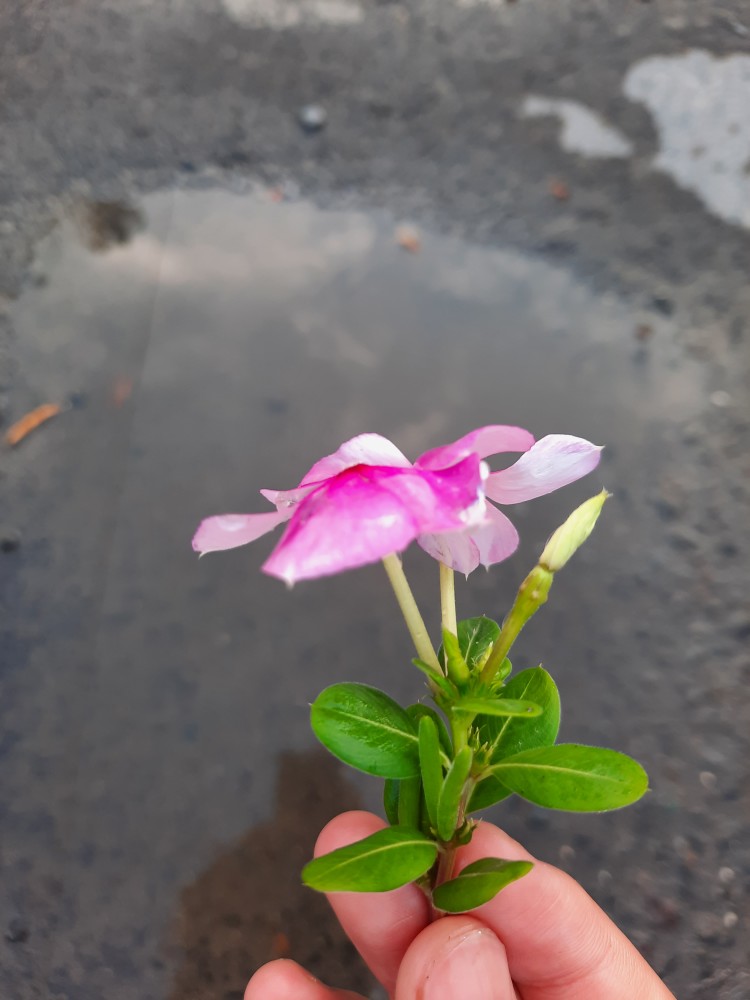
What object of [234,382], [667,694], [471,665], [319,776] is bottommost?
[319,776]

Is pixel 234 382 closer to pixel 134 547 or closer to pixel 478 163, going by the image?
pixel 134 547

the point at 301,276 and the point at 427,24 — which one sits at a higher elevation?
the point at 427,24

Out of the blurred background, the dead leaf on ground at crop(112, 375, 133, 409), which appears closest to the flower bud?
the blurred background

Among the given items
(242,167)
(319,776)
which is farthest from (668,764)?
(242,167)

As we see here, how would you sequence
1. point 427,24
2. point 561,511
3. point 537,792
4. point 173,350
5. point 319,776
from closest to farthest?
1. point 537,792
2. point 319,776
3. point 561,511
4. point 173,350
5. point 427,24

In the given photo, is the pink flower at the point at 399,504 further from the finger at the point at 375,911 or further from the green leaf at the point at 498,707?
the finger at the point at 375,911

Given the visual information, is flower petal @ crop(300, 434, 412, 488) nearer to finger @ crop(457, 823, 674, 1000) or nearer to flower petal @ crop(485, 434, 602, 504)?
flower petal @ crop(485, 434, 602, 504)

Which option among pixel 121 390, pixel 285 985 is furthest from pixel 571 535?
pixel 121 390

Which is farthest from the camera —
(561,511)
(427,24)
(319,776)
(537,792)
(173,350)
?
(427,24)
